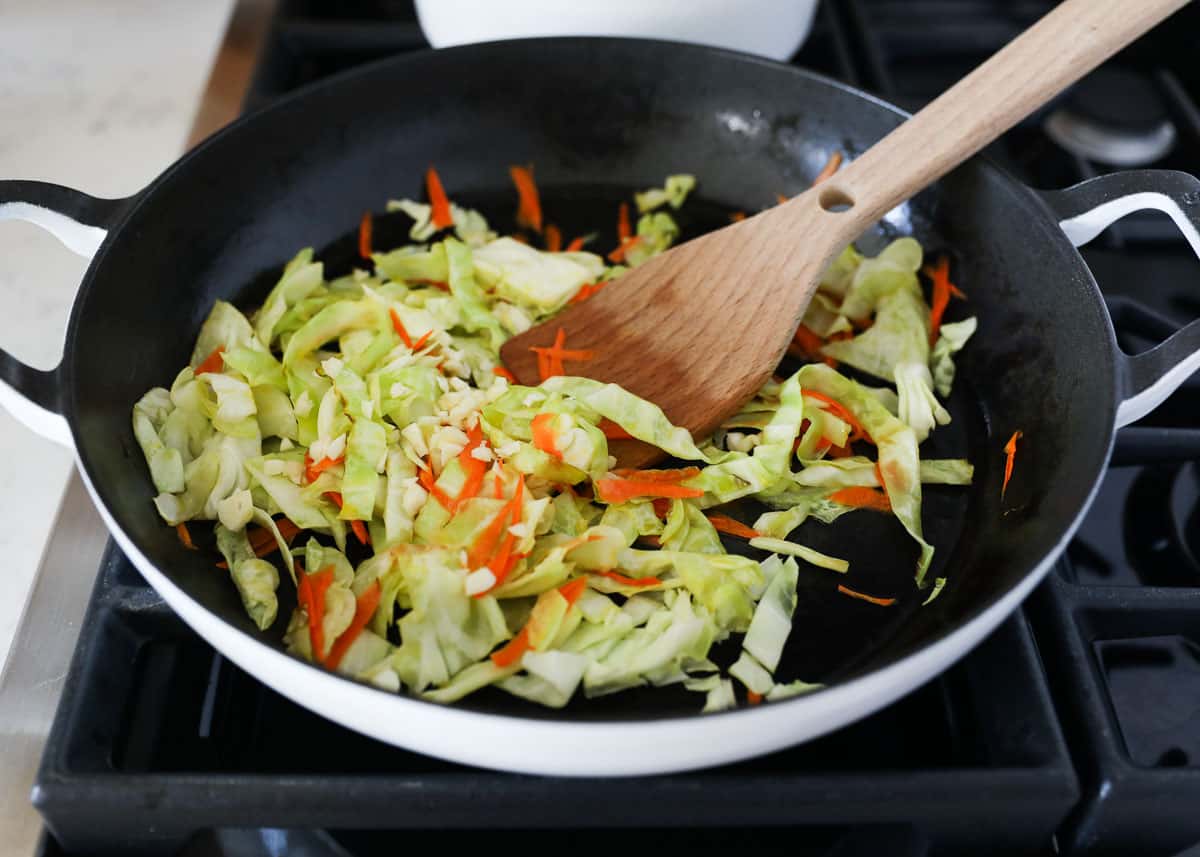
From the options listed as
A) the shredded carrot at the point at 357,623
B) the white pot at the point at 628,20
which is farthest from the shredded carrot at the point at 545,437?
the white pot at the point at 628,20

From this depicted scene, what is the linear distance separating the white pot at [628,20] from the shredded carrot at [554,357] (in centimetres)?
51

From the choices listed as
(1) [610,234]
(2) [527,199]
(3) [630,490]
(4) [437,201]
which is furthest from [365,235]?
(3) [630,490]

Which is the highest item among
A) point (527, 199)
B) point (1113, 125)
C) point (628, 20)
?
point (628, 20)

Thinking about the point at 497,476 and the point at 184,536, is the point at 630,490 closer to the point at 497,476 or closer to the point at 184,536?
the point at 497,476

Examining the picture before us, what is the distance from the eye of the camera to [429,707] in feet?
2.48

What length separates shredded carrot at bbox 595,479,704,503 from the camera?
41.9 inches

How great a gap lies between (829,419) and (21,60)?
1.48m

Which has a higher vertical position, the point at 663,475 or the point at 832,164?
the point at 832,164

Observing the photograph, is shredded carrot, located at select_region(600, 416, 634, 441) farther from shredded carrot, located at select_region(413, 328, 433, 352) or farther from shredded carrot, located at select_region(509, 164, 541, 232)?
shredded carrot, located at select_region(509, 164, 541, 232)

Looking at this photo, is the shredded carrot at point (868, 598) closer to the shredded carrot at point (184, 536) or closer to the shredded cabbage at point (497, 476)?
the shredded cabbage at point (497, 476)

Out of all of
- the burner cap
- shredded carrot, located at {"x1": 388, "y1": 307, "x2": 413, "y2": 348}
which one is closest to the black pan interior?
shredded carrot, located at {"x1": 388, "y1": 307, "x2": 413, "y2": 348}

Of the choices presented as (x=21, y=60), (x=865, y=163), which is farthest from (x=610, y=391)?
(x=21, y=60)

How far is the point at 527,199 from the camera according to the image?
1.45m

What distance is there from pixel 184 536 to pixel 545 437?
36 centimetres
